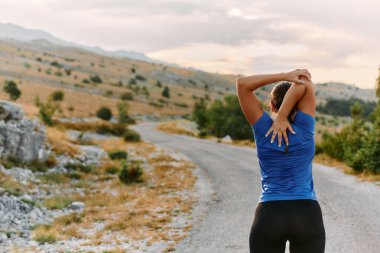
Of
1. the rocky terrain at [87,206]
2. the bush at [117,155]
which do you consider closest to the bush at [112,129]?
the bush at [117,155]

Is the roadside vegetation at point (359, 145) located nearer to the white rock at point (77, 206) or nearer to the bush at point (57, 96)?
the white rock at point (77, 206)

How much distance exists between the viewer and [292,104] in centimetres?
307

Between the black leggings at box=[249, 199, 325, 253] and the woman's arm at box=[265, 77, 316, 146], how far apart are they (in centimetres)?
47

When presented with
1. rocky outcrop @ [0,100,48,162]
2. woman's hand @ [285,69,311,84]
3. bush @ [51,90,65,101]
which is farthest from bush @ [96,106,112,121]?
woman's hand @ [285,69,311,84]

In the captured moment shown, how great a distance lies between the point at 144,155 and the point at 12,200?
46.0ft

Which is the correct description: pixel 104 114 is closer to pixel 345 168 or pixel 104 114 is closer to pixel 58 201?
pixel 345 168

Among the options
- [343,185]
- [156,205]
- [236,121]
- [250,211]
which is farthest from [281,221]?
[236,121]

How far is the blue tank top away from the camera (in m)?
3.05

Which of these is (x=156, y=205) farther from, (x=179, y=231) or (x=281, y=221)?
(x=281, y=221)

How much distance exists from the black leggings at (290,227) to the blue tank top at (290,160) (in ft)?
0.22

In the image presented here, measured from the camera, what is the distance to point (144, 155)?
2577cm

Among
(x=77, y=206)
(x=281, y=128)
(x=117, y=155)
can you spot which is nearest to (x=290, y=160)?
(x=281, y=128)

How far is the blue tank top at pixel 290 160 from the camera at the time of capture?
305 cm

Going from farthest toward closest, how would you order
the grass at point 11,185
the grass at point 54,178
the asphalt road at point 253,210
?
the grass at point 54,178, the grass at point 11,185, the asphalt road at point 253,210
